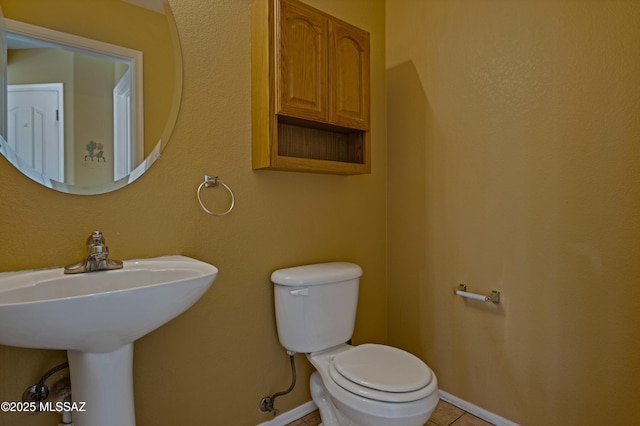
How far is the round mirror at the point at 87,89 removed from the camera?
112cm

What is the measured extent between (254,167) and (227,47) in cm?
51

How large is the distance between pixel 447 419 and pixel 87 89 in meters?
2.10

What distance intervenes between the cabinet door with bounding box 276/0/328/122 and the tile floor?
1.44m

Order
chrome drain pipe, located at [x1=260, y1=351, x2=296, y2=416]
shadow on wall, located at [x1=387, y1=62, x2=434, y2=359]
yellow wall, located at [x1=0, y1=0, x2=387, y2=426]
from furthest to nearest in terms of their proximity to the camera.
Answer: shadow on wall, located at [x1=387, y1=62, x2=434, y2=359], chrome drain pipe, located at [x1=260, y1=351, x2=296, y2=416], yellow wall, located at [x1=0, y1=0, x2=387, y2=426]

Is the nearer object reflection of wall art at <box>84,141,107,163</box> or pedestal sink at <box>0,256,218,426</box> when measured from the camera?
pedestal sink at <box>0,256,218,426</box>

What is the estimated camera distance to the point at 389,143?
214cm

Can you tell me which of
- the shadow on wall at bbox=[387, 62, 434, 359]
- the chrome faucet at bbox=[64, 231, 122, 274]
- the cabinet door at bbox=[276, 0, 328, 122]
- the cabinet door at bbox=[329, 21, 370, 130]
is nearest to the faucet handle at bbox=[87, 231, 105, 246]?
the chrome faucet at bbox=[64, 231, 122, 274]

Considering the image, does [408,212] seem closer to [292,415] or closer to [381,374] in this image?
[381,374]

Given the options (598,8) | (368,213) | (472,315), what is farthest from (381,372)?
(598,8)

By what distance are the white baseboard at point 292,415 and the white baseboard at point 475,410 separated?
0.71 m

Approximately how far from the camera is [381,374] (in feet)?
4.28

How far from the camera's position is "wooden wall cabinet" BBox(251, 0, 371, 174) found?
1.46 metres

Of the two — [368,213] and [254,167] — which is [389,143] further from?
[254,167]

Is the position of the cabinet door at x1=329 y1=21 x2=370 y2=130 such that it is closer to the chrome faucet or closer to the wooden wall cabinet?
the wooden wall cabinet
